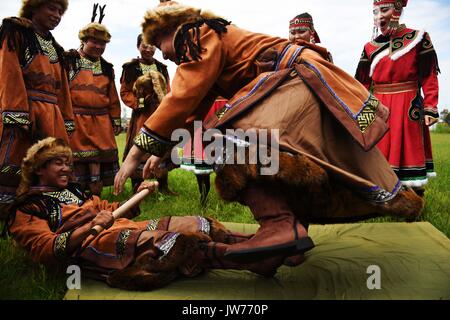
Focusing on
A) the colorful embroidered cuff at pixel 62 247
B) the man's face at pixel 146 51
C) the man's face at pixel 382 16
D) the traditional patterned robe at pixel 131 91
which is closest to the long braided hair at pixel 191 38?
the colorful embroidered cuff at pixel 62 247

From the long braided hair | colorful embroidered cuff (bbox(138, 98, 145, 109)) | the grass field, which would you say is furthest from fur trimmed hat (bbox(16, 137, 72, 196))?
colorful embroidered cuff (bbox(138, 98, 145, 109))

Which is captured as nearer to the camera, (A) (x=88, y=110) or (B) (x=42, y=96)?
(B) (x=42, y=96)

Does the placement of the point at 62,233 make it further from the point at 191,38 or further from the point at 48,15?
the point at 48,15

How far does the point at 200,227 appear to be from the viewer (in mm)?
2555

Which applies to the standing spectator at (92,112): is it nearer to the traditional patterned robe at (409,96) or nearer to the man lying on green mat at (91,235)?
the man lying on green mat at (91,235)

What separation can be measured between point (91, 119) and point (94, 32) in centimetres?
96

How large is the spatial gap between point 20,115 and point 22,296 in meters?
1.68

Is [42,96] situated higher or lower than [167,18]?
lower

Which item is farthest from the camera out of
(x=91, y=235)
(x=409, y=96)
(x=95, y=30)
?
(x=95, y=30)

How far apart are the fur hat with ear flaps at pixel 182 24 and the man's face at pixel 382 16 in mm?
2204

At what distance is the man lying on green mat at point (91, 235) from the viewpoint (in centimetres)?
220

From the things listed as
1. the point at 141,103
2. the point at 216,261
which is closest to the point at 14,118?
the point at 141,103

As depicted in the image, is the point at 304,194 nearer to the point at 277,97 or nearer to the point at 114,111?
the point at 277,97

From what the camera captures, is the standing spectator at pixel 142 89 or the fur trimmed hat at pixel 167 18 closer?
the fur trimmed hat at pixel 167 18
